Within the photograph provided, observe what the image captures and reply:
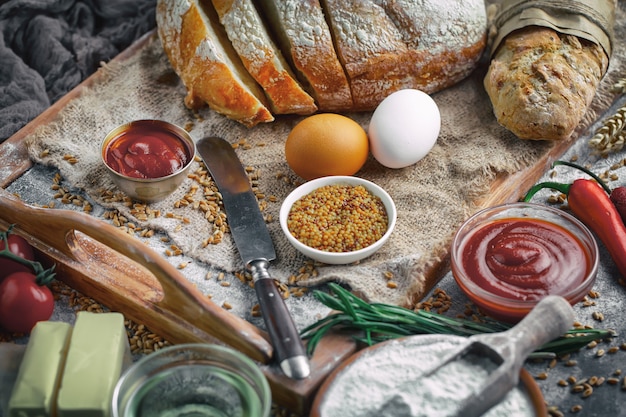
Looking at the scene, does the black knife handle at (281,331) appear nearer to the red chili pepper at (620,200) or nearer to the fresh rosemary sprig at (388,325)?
the fresh rosemary sprig at (388,325)

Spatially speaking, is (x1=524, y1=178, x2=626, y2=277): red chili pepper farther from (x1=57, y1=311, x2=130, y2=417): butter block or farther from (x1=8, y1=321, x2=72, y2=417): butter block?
(x1=8, y1=321, x2=72, y2=417): butter block

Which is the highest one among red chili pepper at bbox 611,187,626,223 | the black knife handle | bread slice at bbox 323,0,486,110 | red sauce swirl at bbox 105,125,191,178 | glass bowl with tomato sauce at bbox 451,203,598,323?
bread slice at bbox 323,0,486,110

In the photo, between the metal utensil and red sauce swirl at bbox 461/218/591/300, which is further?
red sauce swirl at bbox 461/218/591/300

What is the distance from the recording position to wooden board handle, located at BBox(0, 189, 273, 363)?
227cm

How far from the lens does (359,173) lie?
303 centimetres

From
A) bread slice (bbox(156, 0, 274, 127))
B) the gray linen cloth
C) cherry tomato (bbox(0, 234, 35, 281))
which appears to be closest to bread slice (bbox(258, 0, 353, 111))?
bread slice (bbox(156, 0, 274, 127))

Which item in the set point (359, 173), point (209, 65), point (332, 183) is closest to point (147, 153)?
point (209, 65)

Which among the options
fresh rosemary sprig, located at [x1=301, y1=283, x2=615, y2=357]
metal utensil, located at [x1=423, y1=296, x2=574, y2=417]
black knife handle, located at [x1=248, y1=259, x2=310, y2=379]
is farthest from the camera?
fresh rosemary sprig, located at [x1=301, y1=283, x2=615, y2=357]

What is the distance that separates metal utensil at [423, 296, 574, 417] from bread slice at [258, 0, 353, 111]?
4.34ft

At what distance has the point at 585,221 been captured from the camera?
9.13ft

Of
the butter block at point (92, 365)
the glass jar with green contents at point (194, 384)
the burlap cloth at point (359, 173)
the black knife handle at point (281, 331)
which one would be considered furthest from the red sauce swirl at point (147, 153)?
the glass jar with green contents at point (194, 384)

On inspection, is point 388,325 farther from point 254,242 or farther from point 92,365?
point 92,365

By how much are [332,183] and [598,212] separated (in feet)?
3.04

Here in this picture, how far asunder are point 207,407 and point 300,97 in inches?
55.9
